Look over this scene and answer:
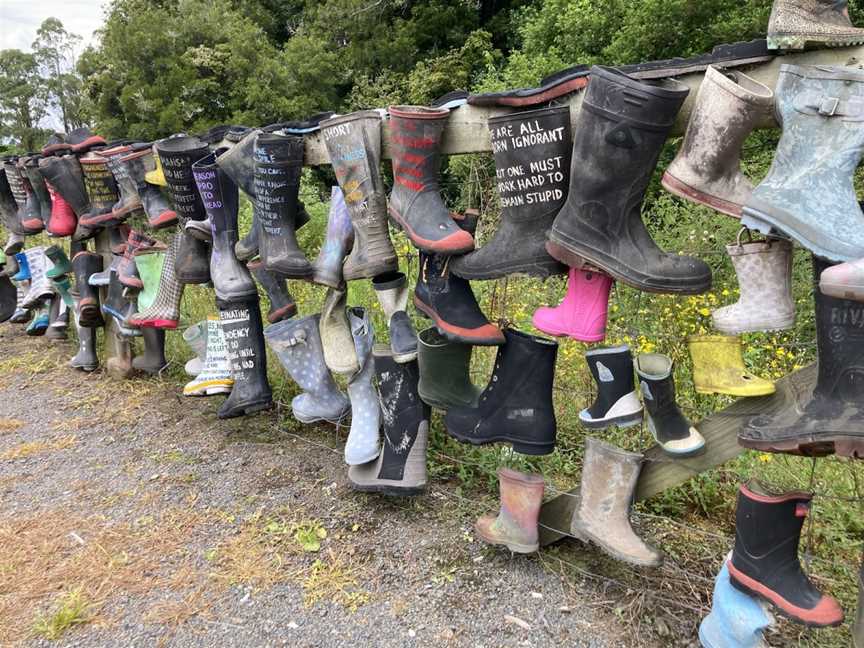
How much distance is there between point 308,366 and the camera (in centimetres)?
255

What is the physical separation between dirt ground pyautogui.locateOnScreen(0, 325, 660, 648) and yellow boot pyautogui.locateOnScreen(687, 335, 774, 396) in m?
0.82

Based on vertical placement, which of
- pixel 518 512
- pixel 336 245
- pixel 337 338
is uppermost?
pixel 336 245

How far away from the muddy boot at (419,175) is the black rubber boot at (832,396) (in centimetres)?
90

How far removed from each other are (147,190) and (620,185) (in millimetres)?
2532

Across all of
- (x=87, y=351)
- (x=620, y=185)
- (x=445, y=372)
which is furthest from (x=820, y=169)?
(x=87, y=351)

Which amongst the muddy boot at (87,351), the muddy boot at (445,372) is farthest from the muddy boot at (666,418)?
the muddy boot at (87,351)

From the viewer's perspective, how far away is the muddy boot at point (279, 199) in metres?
2.23

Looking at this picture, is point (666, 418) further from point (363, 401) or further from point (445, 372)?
point (363, 401)

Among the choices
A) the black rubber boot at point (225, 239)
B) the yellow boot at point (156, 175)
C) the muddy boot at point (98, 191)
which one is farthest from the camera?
the muddy boot at point (98, 191)

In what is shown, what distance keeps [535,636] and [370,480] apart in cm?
83

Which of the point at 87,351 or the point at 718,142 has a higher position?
the point at 718,142

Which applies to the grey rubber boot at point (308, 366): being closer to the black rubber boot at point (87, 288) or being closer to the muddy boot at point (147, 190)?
the muddy boot at point (147, 190)

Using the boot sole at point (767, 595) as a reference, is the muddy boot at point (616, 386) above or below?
above

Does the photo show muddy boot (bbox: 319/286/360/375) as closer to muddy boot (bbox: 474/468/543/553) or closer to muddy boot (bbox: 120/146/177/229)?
muddy boot (bbox: 474/468/543/553)
